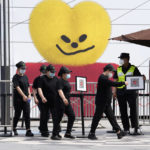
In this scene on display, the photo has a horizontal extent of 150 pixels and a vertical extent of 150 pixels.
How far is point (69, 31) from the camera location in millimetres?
19078

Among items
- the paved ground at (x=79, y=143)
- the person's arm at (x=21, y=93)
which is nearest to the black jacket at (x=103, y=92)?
the paved ground at (x=79, y=143)

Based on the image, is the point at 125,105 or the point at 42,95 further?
the point at 125,105

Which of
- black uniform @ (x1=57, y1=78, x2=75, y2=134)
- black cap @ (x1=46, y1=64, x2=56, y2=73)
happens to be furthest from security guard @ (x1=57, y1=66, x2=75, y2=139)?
black cap @ (x1=46, y1=64, x2=56, y2=73)

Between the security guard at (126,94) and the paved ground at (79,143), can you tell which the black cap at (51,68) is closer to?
the paved ground at (79,143)

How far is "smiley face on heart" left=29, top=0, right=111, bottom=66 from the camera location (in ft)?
62.2

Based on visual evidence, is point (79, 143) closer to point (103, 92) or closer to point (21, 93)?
point (103, 92)

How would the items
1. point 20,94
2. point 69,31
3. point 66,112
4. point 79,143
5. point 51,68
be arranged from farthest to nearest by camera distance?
point 69,31 < point 20,94 < point 51,68 < point 66,112 < point 79,143

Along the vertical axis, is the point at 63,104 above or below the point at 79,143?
above

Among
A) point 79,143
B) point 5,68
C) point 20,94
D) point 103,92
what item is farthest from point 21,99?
point 79,143

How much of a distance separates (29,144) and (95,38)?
28.6 ft

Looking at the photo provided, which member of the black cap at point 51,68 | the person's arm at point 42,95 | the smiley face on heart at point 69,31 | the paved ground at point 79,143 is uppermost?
the smiley face on heart at point 69,31

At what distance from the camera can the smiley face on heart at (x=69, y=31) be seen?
62.2 feet

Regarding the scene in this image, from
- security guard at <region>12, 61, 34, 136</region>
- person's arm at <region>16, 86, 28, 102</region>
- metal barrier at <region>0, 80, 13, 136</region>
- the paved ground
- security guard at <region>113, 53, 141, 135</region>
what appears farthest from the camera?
security guard at <region>113, 53, 141, 135</region>

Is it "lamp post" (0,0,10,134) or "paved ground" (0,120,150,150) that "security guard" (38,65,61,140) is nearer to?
"paved ground" (0,120,150,150)
